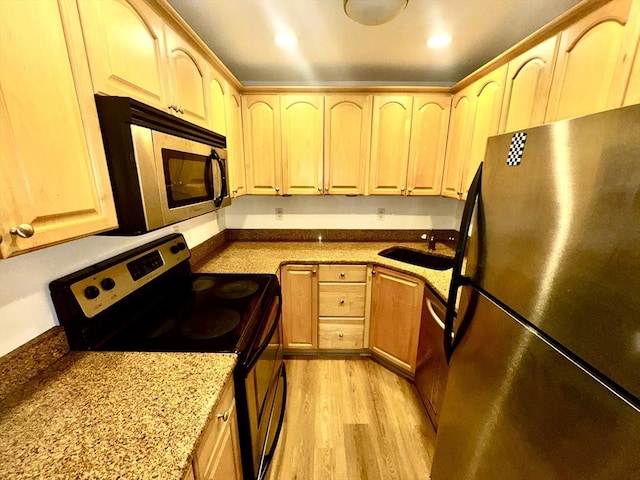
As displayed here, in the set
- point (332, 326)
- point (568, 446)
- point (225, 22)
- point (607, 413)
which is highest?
point (225, 22)

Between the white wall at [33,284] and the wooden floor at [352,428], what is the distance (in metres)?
1.32

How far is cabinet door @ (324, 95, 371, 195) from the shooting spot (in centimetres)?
207

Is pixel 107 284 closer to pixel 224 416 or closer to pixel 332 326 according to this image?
pixel 224 416

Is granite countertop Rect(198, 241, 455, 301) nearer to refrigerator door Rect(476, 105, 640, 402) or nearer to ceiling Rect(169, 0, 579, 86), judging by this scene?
refrigerator door Rect(476, 105, 640, 402)

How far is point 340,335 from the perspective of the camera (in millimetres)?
2250

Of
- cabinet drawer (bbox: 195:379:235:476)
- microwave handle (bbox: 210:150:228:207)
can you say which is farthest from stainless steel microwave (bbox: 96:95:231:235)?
cabinet drawer (bbox: 195:379:235:476)

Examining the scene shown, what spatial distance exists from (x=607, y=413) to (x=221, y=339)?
111 cm

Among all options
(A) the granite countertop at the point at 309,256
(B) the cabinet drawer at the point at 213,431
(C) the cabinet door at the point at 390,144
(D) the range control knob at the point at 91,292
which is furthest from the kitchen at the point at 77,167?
(B) the cabinet drawer at the point at 213,431

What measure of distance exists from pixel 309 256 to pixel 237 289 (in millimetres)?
790

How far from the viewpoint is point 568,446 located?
616 mm

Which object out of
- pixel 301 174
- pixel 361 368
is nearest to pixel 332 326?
pixel 361 368

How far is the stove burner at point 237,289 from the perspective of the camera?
1415mm

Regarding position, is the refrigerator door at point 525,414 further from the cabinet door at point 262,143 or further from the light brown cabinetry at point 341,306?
the cabinet door at point 262,143

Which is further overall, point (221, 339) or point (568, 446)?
point (221, 339)
